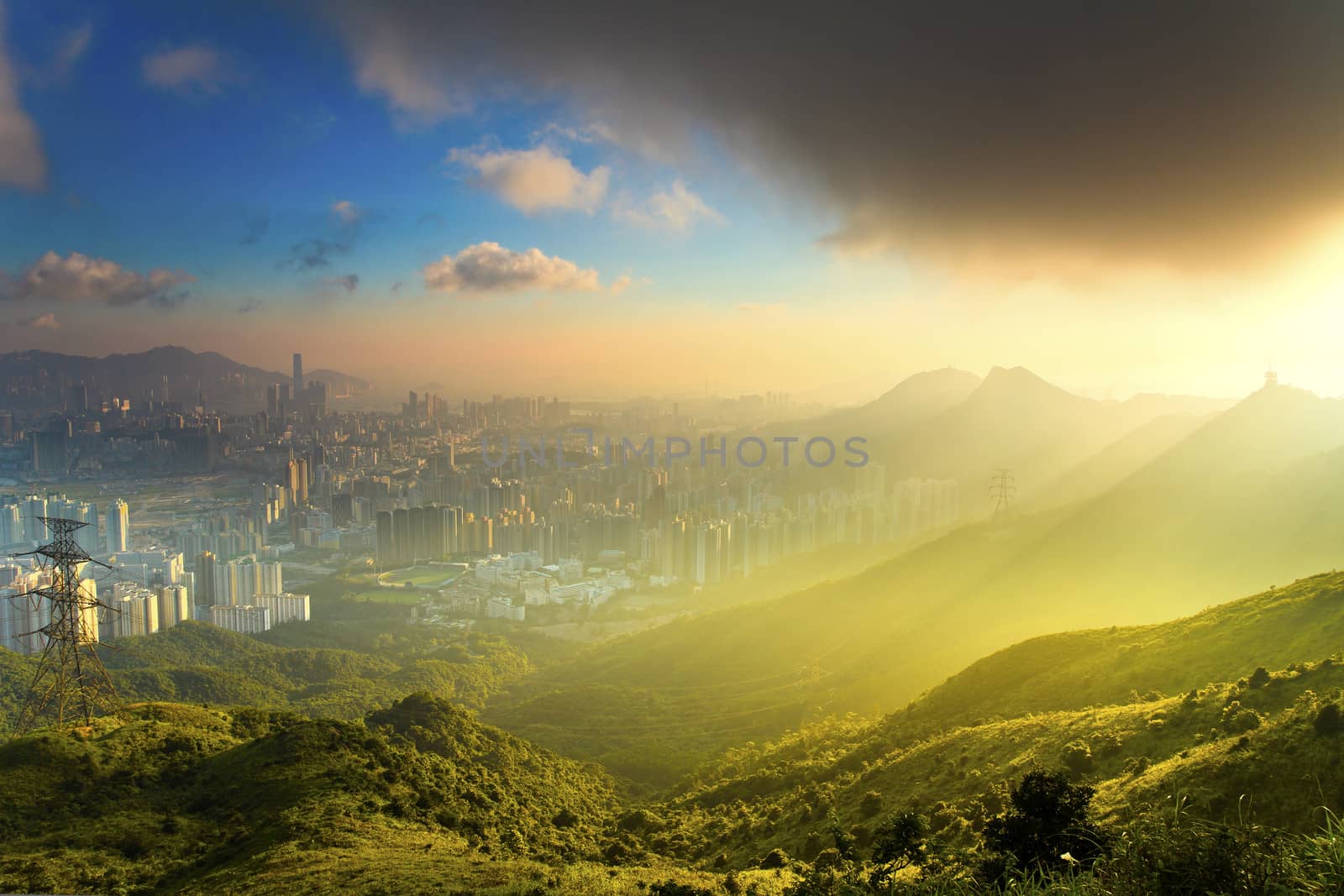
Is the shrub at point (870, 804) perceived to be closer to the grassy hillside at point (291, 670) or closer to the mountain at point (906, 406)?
the grassy hillside at point (291, 670)

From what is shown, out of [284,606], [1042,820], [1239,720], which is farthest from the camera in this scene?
[284,606]

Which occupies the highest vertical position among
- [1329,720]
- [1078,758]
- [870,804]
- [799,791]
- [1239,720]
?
[1329,720]

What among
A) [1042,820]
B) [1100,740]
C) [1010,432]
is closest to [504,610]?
[1010,432]

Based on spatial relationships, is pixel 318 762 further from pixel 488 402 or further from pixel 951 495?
pixel 951 495

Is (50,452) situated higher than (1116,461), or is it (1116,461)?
(50,452)

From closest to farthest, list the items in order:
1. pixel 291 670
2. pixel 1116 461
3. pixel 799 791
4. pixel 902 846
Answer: pixel 902 846, pixel 799 791, pixel 291 670, pixel 1116 461

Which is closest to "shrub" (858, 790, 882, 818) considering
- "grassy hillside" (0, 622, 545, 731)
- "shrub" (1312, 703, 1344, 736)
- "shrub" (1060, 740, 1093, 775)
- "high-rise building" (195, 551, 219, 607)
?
"shrub" (1060, 740, 1093, 775)

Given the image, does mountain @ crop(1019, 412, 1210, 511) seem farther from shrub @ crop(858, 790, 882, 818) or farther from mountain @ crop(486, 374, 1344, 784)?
shrub @ crop(858, 790, 882, 818)

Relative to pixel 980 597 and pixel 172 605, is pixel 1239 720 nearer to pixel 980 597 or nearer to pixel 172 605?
pixel 980 597
